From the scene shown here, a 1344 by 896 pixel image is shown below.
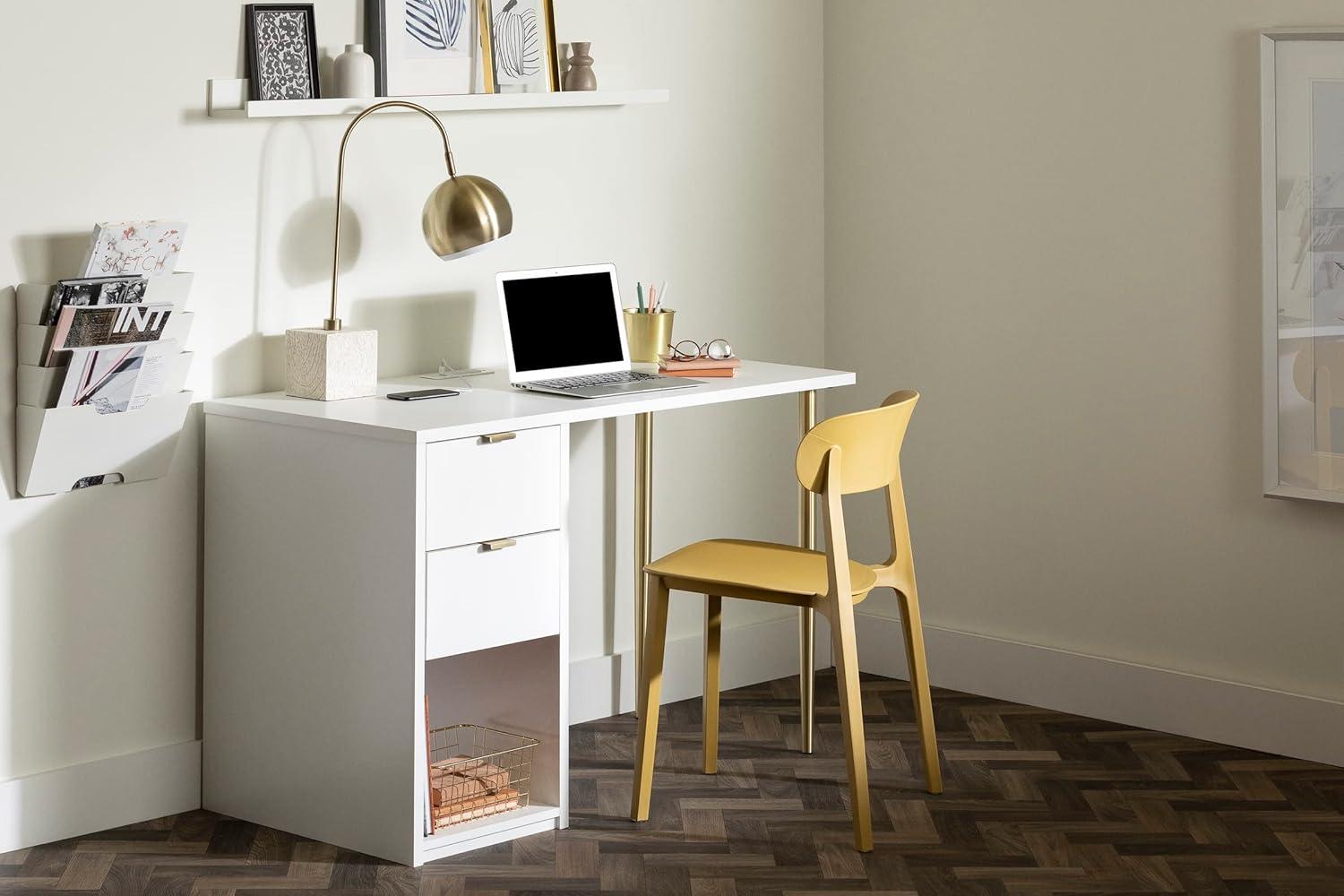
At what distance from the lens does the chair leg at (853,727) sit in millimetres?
3025

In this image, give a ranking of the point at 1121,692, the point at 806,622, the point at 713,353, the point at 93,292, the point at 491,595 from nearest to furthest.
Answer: the point at 93,292
the point at 491,595
the point at 713,353
the point at 806,622
the point at 1121,692

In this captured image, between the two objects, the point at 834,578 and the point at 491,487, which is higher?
the point at 491,487

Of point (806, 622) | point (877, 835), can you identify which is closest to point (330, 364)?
point (806, 622)

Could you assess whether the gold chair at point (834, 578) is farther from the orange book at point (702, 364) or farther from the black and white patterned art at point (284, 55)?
the black and white patterned art at point (284, 55)

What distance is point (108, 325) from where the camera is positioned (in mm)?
2939

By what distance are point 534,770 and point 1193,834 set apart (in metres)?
1.23

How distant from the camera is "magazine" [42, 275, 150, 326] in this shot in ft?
9.39

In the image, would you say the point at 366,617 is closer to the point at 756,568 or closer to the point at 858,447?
the point at 756,568

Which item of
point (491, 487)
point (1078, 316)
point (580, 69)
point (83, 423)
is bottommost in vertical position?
point (491, 487)

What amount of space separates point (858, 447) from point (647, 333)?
2.59 feet

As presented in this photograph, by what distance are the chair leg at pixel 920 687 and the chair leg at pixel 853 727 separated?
0.92 ft

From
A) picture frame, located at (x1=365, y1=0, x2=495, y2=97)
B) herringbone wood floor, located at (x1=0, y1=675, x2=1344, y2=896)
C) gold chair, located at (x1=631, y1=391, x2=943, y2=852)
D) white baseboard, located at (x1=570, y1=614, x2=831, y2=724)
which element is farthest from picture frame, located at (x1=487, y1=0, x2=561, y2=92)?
herringbone wood floor, located at (x1=0, y1=675, x2=1344, y2=896)

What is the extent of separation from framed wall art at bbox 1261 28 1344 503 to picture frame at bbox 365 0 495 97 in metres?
1.61

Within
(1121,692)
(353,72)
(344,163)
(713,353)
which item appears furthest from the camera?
(1121,692)
